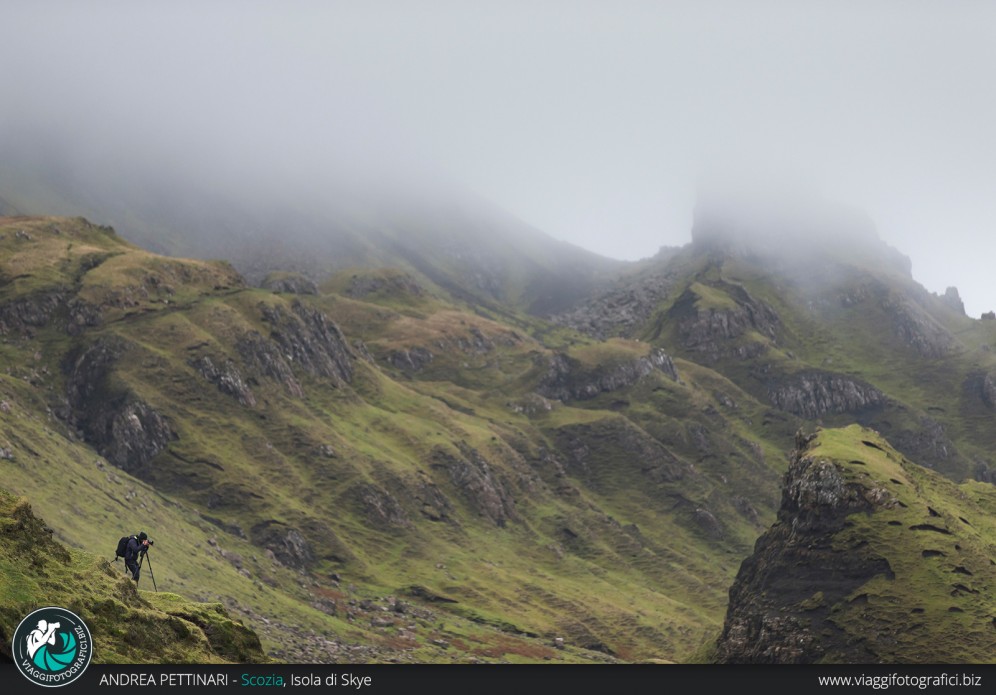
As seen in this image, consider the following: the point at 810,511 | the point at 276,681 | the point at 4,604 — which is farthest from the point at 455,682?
the point at 810,511

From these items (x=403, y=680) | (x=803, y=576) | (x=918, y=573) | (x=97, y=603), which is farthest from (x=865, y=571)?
(x=97, y=603)

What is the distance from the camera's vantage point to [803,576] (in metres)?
152

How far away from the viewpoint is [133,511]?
18012 centimetres

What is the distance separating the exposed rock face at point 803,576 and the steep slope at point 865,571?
0.17m

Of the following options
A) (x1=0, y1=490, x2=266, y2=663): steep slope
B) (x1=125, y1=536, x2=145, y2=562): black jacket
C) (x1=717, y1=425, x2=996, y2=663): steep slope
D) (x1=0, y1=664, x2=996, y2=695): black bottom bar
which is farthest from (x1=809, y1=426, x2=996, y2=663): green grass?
(x1=125, y1=536, x2=145, y2=562): black jacket

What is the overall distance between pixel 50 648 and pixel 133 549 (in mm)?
17068

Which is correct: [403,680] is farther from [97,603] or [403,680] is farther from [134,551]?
[134,551]

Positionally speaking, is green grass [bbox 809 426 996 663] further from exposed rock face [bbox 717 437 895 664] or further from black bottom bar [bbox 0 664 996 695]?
black bottom bar [bbox 0 664 996 695]

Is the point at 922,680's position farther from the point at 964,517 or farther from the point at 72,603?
the point at 964,517

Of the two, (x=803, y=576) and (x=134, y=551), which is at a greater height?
(x=803, y=576)

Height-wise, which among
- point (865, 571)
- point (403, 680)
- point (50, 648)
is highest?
point (865, 571)

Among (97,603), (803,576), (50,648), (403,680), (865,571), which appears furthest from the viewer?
(803,576)

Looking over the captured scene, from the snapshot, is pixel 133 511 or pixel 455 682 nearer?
pixel 455 682

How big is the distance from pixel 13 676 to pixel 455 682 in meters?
18.3
